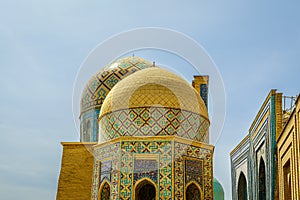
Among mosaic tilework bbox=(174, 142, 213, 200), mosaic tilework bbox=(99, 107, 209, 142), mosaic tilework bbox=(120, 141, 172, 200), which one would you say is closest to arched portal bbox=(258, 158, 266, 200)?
mosaic tilework bbox=(174, 142, 213, 200)

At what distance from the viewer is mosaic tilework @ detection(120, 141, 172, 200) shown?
38.8ft

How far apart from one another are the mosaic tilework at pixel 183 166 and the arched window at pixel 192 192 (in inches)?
6.1

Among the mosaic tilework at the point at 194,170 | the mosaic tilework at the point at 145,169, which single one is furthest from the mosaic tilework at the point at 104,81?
the mosaic tilework at the point at 194,170

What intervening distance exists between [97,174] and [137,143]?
1.38 metres

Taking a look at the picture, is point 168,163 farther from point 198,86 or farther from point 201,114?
point 198,86

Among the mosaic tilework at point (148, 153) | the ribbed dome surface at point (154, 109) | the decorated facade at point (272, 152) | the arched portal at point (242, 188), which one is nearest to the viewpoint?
the decorated facade at point (272, 152)

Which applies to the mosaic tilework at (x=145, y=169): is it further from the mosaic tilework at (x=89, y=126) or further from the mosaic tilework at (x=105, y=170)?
the mosaic tilework at (x=89, y=126)

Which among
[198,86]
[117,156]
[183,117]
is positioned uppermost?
[198,86]

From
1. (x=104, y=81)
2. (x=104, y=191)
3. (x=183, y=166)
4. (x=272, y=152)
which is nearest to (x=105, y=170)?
(x=104, y=191)

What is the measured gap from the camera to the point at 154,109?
12758 millimetres

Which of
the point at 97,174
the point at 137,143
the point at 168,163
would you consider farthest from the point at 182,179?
the point at 97,174

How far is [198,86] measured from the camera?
1573 cm

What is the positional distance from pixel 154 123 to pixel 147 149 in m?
0.75

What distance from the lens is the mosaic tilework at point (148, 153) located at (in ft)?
38.8
